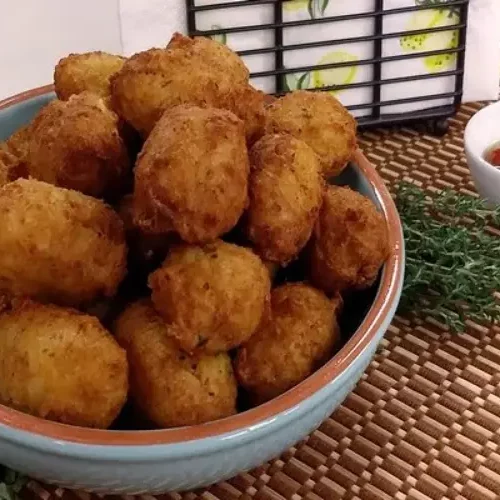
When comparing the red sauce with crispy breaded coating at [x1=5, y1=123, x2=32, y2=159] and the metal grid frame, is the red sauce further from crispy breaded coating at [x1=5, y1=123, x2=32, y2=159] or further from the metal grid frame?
crispy breaded coating at [x1=5, y1=123, x2=32, y2=159]

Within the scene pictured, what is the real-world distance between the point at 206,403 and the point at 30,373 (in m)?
0.13

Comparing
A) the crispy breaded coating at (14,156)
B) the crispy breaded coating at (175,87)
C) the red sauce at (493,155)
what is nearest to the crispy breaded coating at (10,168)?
the crispy breaded coating at (14,156)

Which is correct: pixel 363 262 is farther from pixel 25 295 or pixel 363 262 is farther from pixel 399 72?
pixel 399 72

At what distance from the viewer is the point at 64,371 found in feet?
2.12

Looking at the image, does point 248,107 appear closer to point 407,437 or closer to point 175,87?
point 175,87

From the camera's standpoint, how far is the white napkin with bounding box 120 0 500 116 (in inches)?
44.4

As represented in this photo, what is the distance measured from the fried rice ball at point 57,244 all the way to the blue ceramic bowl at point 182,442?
4.2 inches

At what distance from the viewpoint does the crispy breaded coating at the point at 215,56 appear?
77 centimetres

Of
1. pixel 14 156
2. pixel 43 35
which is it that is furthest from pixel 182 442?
pixel 43 35

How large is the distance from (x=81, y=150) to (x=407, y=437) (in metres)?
0.39

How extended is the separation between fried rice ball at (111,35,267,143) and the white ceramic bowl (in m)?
0.36

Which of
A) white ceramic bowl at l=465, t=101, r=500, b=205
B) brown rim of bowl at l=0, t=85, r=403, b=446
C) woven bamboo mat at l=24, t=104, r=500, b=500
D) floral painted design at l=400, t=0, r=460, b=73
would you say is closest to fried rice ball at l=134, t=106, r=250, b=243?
brown rim of bowl at l=0, t=85, r=403, b=446

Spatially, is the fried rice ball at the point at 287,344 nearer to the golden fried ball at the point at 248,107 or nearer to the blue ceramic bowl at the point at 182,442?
the blue ceramic bowl at the point at 182,442

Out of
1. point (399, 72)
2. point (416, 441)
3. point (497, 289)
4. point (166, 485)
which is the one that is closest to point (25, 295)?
point (166, 485)
